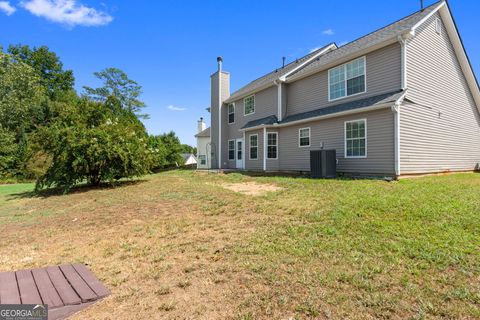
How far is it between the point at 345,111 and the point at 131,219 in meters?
8.82

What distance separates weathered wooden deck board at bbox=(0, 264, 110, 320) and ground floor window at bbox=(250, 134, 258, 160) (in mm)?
12816

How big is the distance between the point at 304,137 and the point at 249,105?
230 inches

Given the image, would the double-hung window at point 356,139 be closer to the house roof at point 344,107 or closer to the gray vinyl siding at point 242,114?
the house roof at point 344,107

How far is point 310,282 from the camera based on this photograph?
2797 mm

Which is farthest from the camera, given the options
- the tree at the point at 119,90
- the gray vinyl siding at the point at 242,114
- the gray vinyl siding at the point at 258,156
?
the tree at the point at 119,90

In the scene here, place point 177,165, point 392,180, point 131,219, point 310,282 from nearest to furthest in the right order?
point 310,282 → point 131,219 → point 392,180 → point 177,165

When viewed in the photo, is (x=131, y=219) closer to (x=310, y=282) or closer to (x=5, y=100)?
(x=310, y=282)

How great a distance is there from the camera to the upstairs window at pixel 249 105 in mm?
17244

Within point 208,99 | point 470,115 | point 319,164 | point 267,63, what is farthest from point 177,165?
point 470,115

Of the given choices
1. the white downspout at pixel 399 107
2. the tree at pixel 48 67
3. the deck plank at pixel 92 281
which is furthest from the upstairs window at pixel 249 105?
the tree at pixel 48 67

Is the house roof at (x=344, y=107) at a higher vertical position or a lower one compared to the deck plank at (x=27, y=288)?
higher

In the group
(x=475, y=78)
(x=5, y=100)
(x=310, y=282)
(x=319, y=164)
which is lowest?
(x=310, y=282)

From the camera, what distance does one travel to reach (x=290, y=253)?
11.7ft

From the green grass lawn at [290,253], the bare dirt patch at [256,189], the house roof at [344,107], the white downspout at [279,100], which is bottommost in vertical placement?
the green grass lawn at [290,253]
